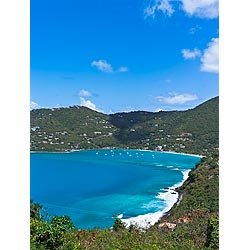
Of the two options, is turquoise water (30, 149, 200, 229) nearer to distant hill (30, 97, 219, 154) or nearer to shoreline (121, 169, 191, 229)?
shoreline (121, 169, 191, 229)

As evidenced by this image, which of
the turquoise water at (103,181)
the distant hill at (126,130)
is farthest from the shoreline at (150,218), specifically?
the distant hill at (126,130)

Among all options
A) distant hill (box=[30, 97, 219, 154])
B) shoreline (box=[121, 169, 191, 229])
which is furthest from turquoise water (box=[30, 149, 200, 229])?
distant hill (box=[30, 97, 219, 154])

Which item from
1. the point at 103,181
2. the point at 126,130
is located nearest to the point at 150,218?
the point at 103,181

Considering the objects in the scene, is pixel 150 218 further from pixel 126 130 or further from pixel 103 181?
pixel 126 130
